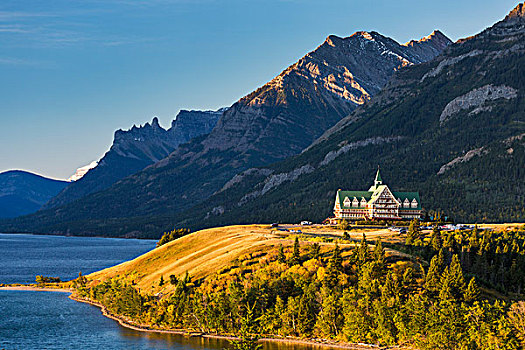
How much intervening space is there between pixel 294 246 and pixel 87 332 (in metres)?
56.9

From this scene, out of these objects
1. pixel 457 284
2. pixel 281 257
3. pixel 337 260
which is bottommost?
pixel 457 284

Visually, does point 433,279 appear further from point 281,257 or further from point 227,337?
point 227,337

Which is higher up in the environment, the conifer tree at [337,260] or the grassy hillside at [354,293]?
the conifer tree at [337,260]

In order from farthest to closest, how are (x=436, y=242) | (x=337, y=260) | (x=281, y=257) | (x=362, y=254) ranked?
1. (x=436, y=242)
2. (x=281, y=257)
3. (x=362, y=254)
4. (x=337, y=260)

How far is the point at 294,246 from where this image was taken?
17538 cm

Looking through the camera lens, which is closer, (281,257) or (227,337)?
(227,337)

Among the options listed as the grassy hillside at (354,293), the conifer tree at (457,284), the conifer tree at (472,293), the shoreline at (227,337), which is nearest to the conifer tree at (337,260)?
the grassy hillside at (354,293)

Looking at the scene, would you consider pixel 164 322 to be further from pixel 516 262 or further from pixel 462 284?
pixel 516 262

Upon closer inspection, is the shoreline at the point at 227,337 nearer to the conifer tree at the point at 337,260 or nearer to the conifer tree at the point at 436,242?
the conifer tree at the point at 337,260

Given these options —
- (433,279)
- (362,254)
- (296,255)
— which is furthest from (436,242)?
(296,255)

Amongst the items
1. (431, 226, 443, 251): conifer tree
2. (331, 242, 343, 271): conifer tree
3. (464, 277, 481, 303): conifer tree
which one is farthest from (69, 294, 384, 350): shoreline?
(431, 226, 443, 251): conifer tree

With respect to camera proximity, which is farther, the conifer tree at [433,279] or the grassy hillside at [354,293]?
the conifer tree at [433,279]

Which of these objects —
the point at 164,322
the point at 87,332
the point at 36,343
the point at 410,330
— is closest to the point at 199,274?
the point at 164,322

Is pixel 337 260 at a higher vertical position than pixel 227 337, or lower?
higher
